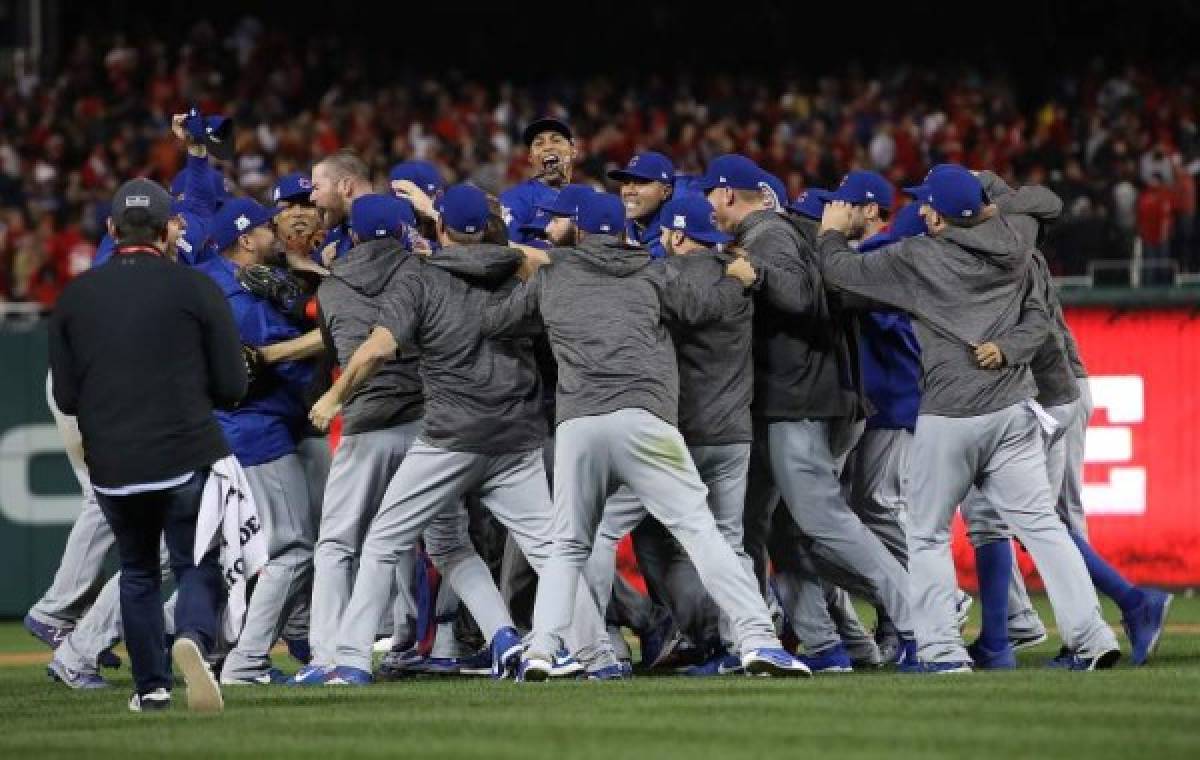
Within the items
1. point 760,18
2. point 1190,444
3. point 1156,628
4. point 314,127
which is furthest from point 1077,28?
point 1156,628

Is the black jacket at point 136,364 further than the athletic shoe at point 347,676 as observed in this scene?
No

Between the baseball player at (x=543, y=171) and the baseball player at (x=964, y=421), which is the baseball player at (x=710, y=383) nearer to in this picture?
the baseball player at (x=964, y=421)

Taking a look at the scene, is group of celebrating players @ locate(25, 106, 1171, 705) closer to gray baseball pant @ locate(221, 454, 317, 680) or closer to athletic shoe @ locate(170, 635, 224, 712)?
gray baseball pant @ locate(221, 454, 317, 680)

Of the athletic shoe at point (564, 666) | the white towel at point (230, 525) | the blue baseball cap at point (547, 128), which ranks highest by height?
the blue baseball cap at point (547, 128)

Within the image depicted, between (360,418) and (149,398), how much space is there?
76.9 inches

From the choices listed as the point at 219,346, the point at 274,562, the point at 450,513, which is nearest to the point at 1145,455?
the point at 450,513

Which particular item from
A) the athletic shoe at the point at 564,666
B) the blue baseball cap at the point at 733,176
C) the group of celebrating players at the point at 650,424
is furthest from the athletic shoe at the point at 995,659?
the blue baseball cap at the point at 733,176

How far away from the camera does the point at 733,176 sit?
11570 mm

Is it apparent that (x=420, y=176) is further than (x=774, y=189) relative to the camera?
Yes

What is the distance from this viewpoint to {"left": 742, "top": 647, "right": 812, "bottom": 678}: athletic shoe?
10.5 m

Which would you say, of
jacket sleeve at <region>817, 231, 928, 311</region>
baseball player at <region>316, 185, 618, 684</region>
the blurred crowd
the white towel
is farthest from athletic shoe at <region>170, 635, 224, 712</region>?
the blurred crowd

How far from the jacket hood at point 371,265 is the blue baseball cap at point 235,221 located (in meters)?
0.90

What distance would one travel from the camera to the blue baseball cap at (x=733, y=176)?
11.6 m

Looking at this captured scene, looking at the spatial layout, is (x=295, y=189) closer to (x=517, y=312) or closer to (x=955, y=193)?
(x=517, y=312)
